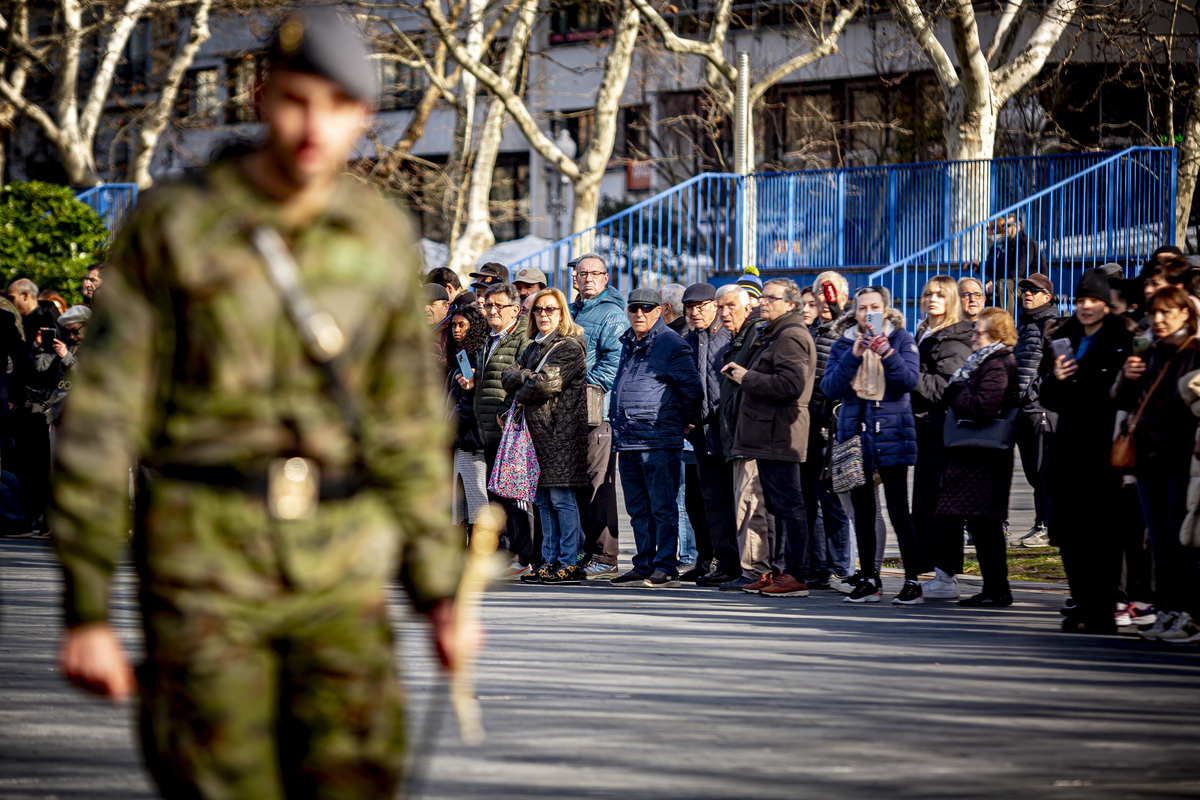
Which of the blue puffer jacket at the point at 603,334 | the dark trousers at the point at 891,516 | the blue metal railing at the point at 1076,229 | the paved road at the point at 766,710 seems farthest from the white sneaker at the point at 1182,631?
the blue metal railing at the point at 1076,229

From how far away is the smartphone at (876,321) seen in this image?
1016 centimetres

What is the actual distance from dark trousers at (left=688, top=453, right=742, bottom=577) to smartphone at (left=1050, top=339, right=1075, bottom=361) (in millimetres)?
2598

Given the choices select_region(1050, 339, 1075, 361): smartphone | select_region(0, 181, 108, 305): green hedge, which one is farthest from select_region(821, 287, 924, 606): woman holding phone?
select_region(0, 181, 108, 305): green hedge

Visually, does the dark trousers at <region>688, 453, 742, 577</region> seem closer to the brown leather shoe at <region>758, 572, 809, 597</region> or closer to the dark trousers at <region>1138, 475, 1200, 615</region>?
the brown leather shoe at <region>758, 572, 809, 597</region>

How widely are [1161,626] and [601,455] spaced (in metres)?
4.49

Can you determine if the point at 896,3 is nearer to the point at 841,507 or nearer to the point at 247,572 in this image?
the point at 841,507

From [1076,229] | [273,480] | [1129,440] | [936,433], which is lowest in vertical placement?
[936,433]

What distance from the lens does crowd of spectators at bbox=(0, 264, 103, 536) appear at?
46.9 ft

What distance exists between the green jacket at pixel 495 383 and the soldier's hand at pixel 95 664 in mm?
8846

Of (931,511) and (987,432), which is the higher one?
(987,432)

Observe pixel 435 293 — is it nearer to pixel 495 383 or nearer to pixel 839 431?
pixel 495 383

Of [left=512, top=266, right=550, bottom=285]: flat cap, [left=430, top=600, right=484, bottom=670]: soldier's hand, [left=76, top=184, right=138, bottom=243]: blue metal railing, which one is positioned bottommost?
[left=430, top=600, right=484, bottom=670]: soldier's hand

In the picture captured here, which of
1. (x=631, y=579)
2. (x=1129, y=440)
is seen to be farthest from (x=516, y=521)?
(x=1129, y=440)

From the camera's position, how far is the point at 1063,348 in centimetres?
907
